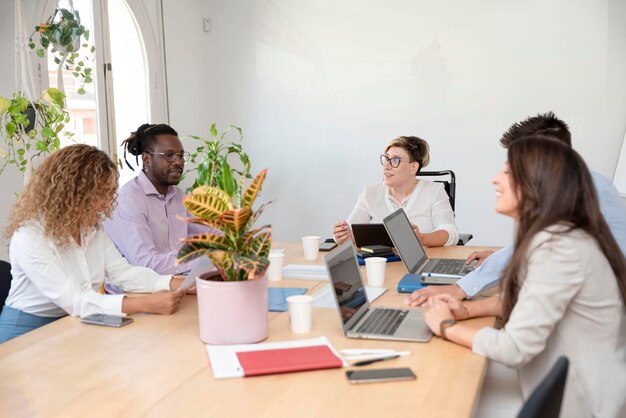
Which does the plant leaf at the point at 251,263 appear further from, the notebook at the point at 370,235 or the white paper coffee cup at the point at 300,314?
the notebook at the point at 370,235

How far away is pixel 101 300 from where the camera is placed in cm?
209

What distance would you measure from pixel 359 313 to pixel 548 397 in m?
0.98

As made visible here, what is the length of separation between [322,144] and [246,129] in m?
0.67

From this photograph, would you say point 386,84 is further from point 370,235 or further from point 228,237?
point 228,237

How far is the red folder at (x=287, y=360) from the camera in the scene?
1.59m

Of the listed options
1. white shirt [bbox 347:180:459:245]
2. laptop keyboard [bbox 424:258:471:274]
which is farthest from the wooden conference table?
white shirt [bbox 347:180:459:245]

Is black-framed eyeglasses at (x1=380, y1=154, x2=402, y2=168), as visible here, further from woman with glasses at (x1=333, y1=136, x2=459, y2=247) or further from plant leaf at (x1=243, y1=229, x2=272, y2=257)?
plant leaf at (x1=243, y1=229, x2=272, y2=257)

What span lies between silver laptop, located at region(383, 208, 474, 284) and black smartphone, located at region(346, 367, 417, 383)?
959 mm

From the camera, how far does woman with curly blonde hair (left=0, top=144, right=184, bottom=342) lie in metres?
2.11

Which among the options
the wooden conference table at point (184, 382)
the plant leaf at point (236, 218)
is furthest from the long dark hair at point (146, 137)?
the plant leaf at point (236, 218)

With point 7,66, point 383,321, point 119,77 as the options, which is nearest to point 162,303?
point 383,321

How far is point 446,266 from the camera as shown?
9.15ft

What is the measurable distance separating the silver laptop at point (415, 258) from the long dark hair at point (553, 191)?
863mm

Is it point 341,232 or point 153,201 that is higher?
point 153,201
